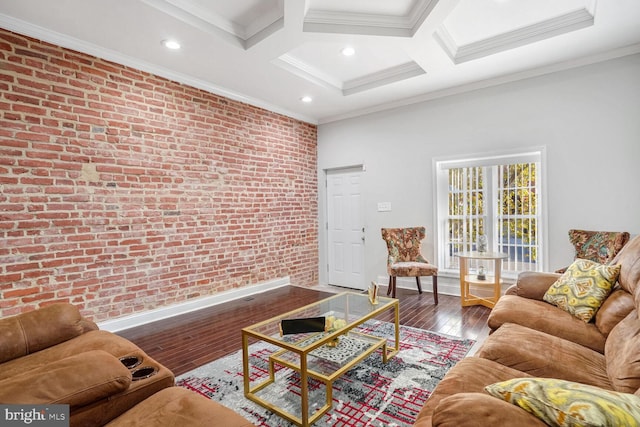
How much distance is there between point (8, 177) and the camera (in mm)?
2707

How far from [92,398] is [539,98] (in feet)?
16.1

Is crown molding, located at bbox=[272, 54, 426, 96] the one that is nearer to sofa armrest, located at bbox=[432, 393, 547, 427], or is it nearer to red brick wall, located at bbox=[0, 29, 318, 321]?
red brick wall, located at bbox=[0, 29, 318, 321]

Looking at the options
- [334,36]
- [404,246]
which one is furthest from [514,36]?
[404,246]

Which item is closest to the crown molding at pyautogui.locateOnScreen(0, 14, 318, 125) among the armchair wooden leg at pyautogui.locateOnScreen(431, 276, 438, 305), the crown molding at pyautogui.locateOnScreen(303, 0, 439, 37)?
the crown molding at pyautogui.locateOnScreen(303, 0, 439, 37)

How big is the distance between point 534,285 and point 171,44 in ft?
12.8

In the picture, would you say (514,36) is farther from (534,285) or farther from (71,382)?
(71,382)

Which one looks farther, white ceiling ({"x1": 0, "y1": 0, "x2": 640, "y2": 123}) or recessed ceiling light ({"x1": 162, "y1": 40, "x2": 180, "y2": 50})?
recessed ceiling light ({"x1": 162, "y1": 40, "x2": 180, "y2": 50})

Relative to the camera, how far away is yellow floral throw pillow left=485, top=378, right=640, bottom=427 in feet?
2.53

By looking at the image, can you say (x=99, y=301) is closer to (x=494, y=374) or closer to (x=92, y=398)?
(x=92, y=398)

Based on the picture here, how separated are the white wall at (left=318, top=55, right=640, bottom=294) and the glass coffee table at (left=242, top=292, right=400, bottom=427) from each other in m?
2.54

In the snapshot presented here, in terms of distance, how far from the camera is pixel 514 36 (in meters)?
3.31

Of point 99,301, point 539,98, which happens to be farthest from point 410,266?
point 99,301

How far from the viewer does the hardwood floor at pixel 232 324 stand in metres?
2.80

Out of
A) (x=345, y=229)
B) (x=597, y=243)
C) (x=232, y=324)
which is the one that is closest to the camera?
(x=597, y=243)
